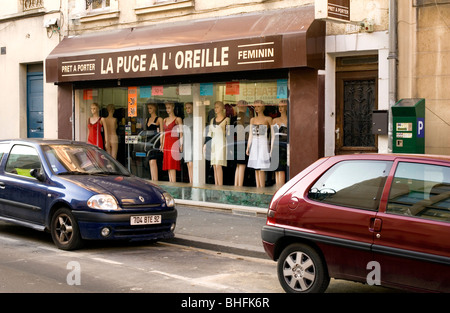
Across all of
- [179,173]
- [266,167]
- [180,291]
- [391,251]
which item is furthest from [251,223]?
[391,251]

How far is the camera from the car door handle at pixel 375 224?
232 inches

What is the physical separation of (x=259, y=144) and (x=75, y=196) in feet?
19.0

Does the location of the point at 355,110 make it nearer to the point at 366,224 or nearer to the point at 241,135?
the point at 241,135

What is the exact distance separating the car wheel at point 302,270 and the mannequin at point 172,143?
30.1ft

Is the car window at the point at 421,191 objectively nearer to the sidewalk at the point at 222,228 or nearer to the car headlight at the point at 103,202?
the sidewalk at the point at 222,228

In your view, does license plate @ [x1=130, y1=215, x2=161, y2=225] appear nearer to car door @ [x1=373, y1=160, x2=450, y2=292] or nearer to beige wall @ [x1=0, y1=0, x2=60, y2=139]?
car door @ [x1=373, y1=160, x2=450, y2=292]

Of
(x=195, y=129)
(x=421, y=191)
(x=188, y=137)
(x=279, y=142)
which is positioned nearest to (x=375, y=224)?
(x=421, y=191)

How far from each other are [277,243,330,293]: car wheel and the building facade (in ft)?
15.3

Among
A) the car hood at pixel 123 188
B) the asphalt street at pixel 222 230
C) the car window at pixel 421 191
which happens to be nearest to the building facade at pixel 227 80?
the asphalt street at pixel 222 230

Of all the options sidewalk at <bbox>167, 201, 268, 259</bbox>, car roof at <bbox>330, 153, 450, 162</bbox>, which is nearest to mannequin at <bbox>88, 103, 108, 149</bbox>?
sidewalk at <bbox>167, 201, 268, 259</bbox>

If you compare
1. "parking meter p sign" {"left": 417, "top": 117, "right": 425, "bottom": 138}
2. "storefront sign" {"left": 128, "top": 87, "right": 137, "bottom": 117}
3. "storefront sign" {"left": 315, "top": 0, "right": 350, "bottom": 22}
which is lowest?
"parking meter p sign" {"left": 417, "top": 117, "right": 425, "bottom": 138}

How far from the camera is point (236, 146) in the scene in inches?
569

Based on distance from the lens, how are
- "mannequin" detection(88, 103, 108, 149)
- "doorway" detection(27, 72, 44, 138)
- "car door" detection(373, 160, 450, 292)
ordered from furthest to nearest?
"doorway" detection(27, 72, 44, 138) < "mannequin" detection(88, 103, 108, 149) < "car door" detection(373, 160, 450, 292)

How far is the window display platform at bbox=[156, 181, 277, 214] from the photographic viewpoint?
43.6ft
